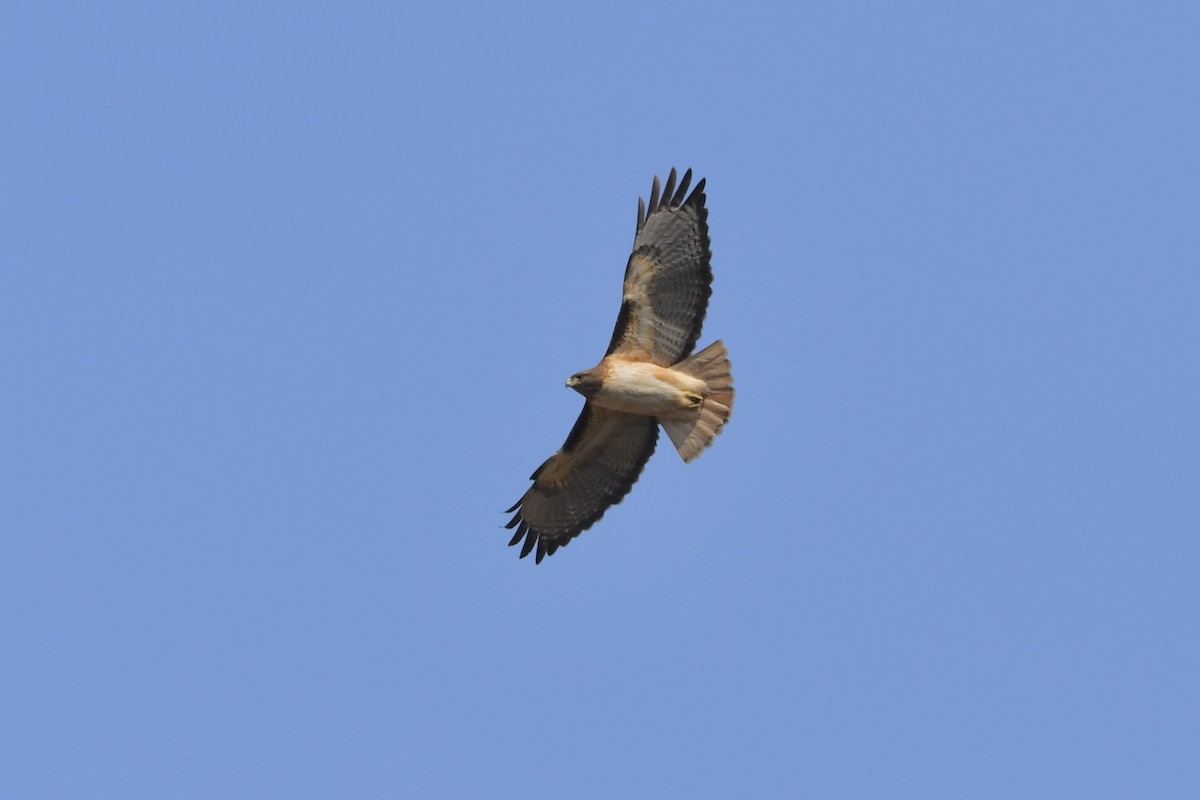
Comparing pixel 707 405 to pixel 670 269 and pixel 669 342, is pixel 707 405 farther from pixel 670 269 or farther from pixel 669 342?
pixel 670 269

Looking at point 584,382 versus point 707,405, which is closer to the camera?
point 584,382

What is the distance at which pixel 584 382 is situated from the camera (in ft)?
57.6

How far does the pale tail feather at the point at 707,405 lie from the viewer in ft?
58.5

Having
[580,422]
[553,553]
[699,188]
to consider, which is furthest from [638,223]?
[553,553]

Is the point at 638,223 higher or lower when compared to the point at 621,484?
higher

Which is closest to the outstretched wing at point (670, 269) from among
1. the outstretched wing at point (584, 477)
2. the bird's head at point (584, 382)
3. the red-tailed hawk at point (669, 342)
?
the red-tailed hawk at point (669, 342)

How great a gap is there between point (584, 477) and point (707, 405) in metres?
1.79

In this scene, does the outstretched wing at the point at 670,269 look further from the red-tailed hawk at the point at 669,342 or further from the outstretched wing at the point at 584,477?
the outstretched wing at the point at 584,477

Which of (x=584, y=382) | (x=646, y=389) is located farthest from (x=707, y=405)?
(x=584, y=382)

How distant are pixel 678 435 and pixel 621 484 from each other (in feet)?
3.84

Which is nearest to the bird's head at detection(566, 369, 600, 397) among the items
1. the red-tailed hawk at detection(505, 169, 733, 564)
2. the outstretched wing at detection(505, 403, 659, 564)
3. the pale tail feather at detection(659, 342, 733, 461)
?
the red-tailed hawk at detection(505, 169, 733, 564)

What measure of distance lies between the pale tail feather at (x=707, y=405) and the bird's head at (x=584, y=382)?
850 mm

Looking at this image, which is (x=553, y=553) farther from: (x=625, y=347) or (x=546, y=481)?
(x=625, y=347)

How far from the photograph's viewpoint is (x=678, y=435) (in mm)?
18109
